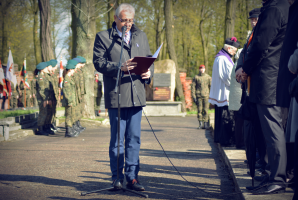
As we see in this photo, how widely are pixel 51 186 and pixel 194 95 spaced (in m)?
8.81

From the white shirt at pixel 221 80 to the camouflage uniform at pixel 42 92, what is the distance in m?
5.45

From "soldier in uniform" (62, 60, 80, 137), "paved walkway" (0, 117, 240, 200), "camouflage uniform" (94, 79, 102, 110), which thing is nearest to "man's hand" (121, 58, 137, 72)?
"paved walkway" (0, 117, 240, 200)

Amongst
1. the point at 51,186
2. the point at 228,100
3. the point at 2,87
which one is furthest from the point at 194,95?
the point at 51,186

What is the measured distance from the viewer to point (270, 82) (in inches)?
141

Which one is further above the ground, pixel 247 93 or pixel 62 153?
pixel 247 93

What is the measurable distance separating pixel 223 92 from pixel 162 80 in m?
12.8

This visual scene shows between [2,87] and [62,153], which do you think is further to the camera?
[2,87]

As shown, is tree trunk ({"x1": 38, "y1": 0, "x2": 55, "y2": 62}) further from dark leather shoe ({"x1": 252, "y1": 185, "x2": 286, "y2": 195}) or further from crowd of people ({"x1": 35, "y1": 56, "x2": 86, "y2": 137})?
dark leather shoe ({"x1": 252, "y1": 185, "x2": 286, "y2": 195})

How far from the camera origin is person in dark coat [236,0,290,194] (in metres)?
3.43

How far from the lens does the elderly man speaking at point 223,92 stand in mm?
6477

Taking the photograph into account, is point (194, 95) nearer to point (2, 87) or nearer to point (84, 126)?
point (84, 126)

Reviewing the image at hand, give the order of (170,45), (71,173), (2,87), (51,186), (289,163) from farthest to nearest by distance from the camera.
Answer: (170,45) → (2,87) → (71,173) → (51,186) → (289,163)

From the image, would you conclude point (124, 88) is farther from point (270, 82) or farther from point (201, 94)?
point (201, 94)

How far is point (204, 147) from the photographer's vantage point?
757 centimetres
